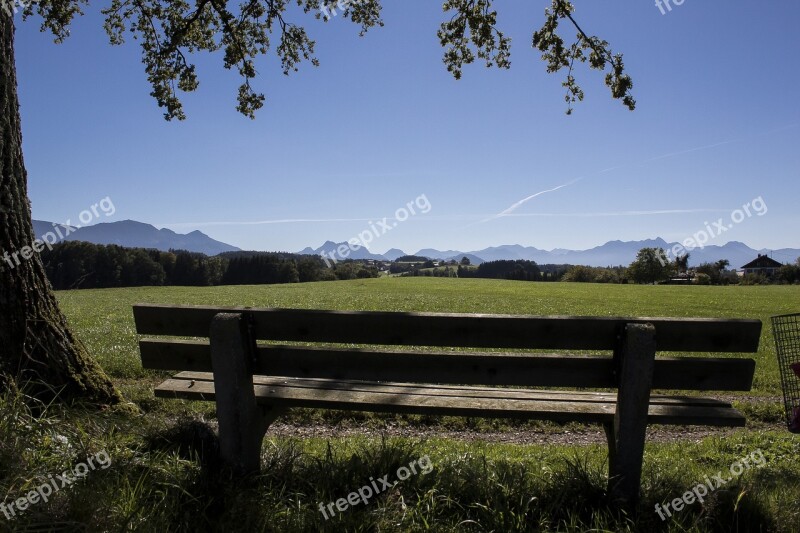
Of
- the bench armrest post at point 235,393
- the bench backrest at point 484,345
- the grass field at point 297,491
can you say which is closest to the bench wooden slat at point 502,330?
the bench backrest at point 484,345

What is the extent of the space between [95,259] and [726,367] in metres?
76.1

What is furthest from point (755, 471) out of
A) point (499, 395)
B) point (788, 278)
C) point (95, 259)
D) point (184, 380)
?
point (788, 278)

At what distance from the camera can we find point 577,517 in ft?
9.14

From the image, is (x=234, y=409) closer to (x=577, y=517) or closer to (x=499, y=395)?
(x=499, y=395)

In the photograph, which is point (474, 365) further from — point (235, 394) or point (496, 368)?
point (235, 394)

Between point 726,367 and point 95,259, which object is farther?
point 95,259

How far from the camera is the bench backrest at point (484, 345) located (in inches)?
118

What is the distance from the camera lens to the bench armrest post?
3.20 m

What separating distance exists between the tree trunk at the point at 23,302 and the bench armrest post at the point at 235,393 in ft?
6.07

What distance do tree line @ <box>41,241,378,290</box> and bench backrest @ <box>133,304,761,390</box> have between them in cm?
6157
